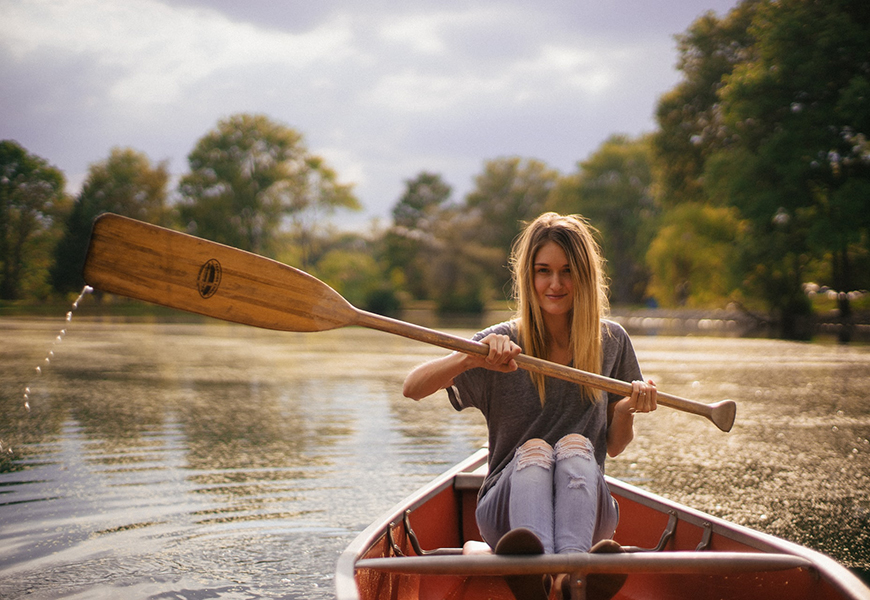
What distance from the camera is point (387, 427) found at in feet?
25.0

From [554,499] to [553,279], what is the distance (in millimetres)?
791

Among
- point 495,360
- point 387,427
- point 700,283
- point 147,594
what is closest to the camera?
point 495,360

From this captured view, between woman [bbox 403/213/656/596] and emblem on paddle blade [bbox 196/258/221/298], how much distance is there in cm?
101

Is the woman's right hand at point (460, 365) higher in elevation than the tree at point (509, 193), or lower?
lower

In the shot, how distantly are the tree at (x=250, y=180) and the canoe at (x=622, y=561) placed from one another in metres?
43.0

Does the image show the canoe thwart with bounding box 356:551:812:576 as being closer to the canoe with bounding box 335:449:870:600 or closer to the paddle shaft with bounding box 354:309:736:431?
the canoe with bounding box 335:449:870:600

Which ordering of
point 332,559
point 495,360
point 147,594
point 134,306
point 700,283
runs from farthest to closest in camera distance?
point 134,306 → point 700,283 → point 332,559 → point 147,594 → point 495,360

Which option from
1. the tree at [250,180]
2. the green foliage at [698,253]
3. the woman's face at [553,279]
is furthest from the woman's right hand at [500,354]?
the tree at [250,180]

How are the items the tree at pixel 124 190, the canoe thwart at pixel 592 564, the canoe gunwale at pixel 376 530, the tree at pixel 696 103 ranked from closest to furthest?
1. the canoe gunwale at pixel 376 530
2. the canoe thwart at pixel 592 564
3. the tree at pixel 696 103
4. the tree at pixel 124 190

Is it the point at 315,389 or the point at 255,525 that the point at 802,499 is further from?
the point at 315,389

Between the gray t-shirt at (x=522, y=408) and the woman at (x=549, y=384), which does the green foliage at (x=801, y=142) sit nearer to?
the woman at (x=549, y=384)

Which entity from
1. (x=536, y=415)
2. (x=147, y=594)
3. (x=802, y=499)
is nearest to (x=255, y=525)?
(x=147, y=594)

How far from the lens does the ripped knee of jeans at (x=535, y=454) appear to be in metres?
2.39

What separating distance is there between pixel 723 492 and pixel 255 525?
10.8 feet
